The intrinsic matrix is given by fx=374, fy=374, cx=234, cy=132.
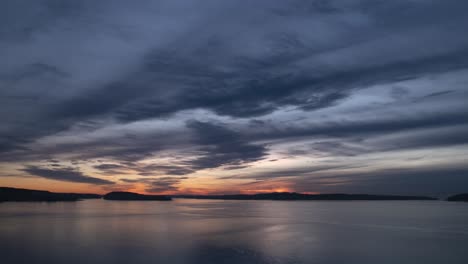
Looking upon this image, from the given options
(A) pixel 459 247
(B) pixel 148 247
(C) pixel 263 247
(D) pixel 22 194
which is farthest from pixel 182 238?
(D) pixel 22 194

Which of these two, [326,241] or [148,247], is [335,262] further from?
[148,247]

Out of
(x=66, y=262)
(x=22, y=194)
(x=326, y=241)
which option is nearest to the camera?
(x=66, y=262)

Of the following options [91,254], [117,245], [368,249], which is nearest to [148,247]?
[117,245]

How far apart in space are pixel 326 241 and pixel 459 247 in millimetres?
9543

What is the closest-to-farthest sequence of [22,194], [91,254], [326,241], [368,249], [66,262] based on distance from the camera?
1. [66,262]
2. [91,254]
3. [368,249]
4. [326,241]
5. [22,194]

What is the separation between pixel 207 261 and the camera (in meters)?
21.8

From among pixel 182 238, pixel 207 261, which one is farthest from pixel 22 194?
pixel 207 261

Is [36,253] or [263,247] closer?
[36,253]

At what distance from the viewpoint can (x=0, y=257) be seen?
880 inches

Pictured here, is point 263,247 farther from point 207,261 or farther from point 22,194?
point 22,194

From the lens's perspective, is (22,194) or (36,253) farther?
(22,194)

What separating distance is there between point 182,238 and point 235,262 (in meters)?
12.1

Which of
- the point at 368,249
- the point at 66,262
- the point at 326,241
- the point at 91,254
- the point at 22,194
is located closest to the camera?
the point at 66,262

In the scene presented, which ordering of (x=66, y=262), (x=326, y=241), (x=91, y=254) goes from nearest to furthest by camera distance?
1. (x=66, y=262)
2. (x=91, y=254)
3. (x=326, y=241)
